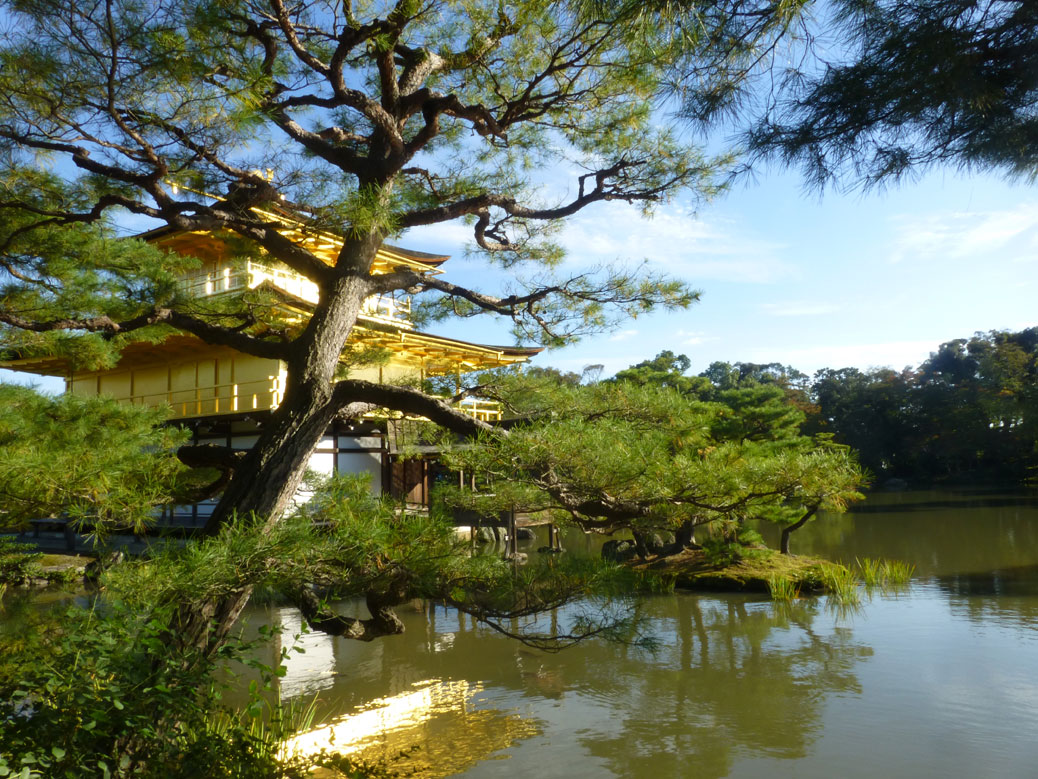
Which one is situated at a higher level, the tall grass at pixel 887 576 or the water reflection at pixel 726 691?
the tall grass at pixel 887 576

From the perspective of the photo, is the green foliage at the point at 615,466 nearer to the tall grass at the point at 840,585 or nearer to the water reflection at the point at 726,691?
the water reflection at the point at 726,691

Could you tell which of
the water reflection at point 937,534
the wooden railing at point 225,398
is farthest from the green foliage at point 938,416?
the wooden railing at point 225,398

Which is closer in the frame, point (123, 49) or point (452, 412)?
point (123, 49)

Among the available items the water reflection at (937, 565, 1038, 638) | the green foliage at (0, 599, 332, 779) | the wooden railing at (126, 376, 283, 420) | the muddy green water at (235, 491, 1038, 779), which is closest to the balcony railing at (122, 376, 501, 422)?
the wooden railing at (126, 376, 283, 420)

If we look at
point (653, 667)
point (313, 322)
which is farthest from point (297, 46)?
point (653, 667)

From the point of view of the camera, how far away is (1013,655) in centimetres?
534

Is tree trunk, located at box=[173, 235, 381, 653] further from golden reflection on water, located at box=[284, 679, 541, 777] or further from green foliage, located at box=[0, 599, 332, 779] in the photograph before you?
golden reflection on water, located at box=[284, 679, 541, 777]

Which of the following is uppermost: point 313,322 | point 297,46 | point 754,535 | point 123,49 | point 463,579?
point 297,46

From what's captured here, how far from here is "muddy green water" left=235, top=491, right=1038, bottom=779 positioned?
3.75 m

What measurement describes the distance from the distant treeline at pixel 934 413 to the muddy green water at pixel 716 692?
49.5 feet

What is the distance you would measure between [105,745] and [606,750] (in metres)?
2.70

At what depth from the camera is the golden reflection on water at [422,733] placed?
370 cm

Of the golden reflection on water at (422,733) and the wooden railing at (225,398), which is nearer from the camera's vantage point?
the golden reflection on water at (422,733)

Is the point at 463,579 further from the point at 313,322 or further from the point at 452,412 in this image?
the point at 313,322
